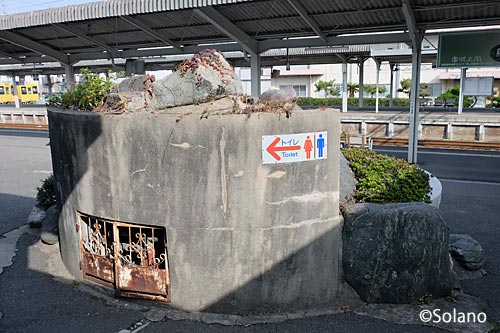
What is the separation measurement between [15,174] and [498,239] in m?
16.0

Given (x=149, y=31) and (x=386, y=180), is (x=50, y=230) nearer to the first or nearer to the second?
(x=386, y=180)

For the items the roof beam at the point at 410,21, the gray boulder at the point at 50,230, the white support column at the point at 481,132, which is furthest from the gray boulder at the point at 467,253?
the white support column at the point at 481,132

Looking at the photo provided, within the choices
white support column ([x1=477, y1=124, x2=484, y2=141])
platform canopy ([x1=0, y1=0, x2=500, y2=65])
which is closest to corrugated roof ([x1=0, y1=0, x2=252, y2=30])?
platform canopy ([x1=0, y1=0, x2=500, y2=65])

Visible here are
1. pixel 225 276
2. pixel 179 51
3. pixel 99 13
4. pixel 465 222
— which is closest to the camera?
pixel 225 276

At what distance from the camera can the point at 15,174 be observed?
16.2 meters

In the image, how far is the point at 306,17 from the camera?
1381 centimetres

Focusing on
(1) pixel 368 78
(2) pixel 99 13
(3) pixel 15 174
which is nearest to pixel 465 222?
(2) pixel 99 13

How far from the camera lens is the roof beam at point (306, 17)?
42.9ft

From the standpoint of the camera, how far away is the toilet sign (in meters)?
5.78

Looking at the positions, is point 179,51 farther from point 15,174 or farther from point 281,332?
point 281,332

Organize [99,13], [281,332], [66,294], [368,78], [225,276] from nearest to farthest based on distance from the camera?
[281,332]
[225,276]
[66,294]
[99,13]
[368,78]

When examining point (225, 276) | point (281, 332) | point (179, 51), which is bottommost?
point (281, 332)

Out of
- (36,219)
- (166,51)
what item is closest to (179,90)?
(36,219)

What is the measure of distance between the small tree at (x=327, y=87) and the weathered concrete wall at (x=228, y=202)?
170ft
